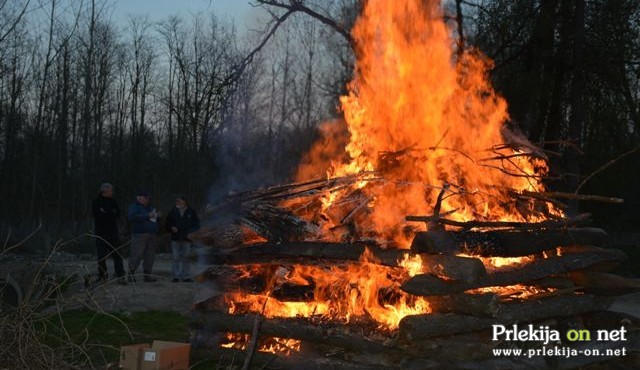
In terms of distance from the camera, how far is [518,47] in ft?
41.3

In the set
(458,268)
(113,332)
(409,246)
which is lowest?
(113,332)

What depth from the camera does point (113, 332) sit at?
21.6 feet

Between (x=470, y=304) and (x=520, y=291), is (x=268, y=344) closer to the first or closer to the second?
(x=470, y=304)

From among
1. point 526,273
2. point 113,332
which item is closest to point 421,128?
point 526,273

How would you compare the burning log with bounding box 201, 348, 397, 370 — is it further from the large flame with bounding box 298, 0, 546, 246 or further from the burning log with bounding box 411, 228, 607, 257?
the large flame with bounding box 298, 0, 546, 246

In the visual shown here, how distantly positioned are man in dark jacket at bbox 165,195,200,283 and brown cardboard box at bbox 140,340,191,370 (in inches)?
235

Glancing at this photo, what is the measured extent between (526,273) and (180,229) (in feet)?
24.5

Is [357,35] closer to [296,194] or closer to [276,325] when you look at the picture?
[296,194]

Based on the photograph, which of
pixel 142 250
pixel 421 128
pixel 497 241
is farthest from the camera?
pixel 142 250

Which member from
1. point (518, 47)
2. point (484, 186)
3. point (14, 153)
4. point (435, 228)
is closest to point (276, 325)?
point (435, 228)

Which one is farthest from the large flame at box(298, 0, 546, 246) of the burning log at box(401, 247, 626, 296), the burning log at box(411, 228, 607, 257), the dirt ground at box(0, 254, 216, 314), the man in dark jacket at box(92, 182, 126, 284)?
the man in dark jacket at box(92, 182, 126, 284)

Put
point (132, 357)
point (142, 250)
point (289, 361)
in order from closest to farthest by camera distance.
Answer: point (132, 357) → point (289, 361) → point (142, 250)

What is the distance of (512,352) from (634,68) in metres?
10.4

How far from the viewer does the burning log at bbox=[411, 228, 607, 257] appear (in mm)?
4680
